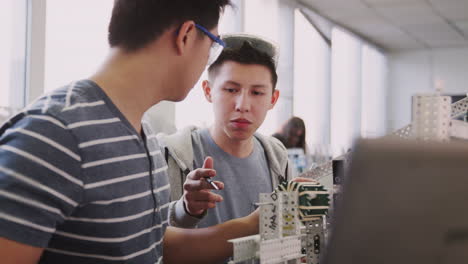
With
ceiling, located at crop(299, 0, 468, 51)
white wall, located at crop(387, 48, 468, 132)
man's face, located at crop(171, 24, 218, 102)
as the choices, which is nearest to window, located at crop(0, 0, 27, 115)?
man's face, located at crop(171, 24, 218, 102)

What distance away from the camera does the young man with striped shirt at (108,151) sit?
918mm

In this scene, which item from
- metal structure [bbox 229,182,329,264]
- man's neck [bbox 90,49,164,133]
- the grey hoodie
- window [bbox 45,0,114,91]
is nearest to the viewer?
man's neck [bbox 90,49,164,133]

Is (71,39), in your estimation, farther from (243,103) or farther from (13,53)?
(243,103)

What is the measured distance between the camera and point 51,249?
106 centimetres

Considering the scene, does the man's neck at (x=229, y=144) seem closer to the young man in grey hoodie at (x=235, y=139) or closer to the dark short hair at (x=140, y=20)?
the young man in grey hoodie at (x=235, y=139)

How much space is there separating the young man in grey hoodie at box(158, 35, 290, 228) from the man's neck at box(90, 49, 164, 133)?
1.97 ft

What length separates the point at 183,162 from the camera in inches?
70.8

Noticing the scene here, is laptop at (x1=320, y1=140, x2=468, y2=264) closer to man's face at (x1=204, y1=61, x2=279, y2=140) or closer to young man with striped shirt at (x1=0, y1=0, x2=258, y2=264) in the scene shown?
young man with striped shirt at (x1=0, y1=0, x2=258, y2=264)

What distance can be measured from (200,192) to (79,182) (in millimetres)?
559

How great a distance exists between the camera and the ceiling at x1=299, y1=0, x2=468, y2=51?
7176 mm

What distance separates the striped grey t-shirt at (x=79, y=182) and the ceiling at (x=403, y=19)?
631cm

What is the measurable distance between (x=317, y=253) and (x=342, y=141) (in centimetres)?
758

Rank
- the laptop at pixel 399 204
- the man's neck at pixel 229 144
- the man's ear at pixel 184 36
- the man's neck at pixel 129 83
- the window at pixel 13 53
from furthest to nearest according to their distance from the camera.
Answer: the window at pixel 13 53, the man's neck at pixel 229 144, the man's ear at pixel 184 36, the man's neck at pixel 129 83, the laptop at pixel 399 204

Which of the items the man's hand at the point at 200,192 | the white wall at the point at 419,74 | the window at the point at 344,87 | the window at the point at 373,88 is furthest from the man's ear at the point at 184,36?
the white wall at the point at 419,74
